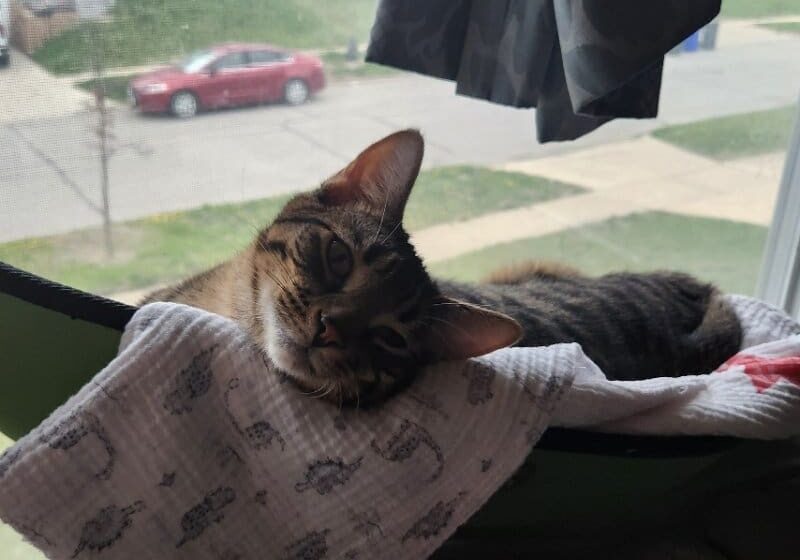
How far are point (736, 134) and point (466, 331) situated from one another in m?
1.19

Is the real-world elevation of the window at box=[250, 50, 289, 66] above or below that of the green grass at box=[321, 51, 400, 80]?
above

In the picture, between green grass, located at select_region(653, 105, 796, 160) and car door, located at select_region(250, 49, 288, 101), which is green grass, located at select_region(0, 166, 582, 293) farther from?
green grass, located at select_region(653, 105, 796, 160)

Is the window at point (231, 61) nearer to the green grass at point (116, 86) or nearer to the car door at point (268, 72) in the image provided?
the car door at point (268, 72)

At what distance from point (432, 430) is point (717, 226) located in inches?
50.0

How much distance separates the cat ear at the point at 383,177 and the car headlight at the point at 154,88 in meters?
0.35

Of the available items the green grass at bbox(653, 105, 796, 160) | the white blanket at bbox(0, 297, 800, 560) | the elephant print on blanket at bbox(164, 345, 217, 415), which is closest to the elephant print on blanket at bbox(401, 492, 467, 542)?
the white blanket at bbox(0, 297, 800, 560)

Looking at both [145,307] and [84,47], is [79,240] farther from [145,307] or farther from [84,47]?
[145,307]

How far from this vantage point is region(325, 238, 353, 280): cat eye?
100cm

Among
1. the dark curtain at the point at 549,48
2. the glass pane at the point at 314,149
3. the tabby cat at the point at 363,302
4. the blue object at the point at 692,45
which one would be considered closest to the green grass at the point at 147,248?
the glass pane at the point at 314,149

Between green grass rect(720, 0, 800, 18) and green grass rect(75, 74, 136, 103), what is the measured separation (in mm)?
1187

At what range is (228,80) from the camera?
133cm

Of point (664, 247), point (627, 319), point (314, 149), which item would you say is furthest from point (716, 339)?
point (314, 149)

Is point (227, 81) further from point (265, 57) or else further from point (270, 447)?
point (270, 447)

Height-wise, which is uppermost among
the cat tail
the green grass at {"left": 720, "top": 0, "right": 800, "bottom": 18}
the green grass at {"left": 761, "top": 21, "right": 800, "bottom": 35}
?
the green grass at {"left": 720, "top": 0, "right": 800, "bottom": 18}
